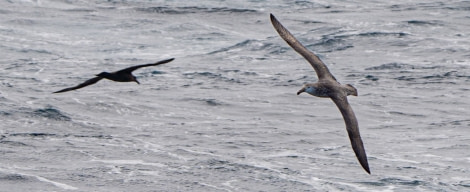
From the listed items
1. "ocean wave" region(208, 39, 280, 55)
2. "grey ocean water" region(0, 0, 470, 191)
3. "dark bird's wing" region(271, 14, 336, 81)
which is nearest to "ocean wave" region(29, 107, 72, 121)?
"grey ocean water" region(0, 0, 470, 191)

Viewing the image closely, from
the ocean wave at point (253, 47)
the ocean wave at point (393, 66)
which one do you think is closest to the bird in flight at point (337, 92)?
the ocean wave at point (393, 66)

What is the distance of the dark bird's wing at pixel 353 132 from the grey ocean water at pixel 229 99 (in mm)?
4246

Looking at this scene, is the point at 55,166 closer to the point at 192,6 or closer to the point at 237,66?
the point at 237,66

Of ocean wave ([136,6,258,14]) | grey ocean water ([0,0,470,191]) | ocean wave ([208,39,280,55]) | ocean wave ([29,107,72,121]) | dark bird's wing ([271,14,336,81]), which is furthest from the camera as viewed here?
ocean wave ([136,6,258,14])

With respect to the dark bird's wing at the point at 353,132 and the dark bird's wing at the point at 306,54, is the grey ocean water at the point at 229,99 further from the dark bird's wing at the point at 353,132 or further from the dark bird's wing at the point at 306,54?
the dark bird's wing at the point at 353,132

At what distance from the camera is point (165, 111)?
84.8 feet

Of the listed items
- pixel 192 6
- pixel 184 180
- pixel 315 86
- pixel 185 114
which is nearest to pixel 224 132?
pixel 185 114

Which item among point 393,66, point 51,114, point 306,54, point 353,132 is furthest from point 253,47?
point 353,132

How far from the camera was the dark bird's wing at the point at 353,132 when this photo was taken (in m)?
14.6

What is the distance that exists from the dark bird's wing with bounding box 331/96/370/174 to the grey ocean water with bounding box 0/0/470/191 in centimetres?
425

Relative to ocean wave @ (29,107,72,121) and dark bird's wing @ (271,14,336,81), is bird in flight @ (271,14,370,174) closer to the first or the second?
dark bird's wing @ (271,14,336,81)

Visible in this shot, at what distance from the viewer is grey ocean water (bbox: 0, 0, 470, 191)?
21.0m

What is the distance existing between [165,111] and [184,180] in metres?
5.66

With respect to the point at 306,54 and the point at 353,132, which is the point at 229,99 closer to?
the point at 306,54
